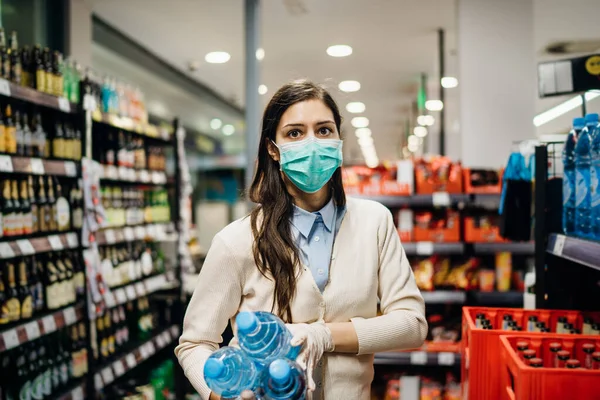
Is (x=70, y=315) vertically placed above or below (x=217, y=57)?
below

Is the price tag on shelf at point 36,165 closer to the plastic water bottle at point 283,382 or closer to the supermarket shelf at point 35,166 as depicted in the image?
the supermarket shelf at point 35,166

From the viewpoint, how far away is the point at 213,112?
11.0 metres

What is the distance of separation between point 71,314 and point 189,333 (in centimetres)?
228

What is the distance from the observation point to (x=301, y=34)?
654cm

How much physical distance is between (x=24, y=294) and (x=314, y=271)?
2.37 metres

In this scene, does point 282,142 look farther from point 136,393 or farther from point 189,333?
point 136,393

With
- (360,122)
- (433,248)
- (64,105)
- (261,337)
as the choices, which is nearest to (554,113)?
(433,248)

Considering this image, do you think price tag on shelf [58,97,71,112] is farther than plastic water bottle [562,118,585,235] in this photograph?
Yes

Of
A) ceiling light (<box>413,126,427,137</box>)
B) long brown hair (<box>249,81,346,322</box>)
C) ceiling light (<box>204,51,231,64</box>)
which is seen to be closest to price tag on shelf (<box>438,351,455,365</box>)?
long brown hair (<box>249,81,346,322</box>)

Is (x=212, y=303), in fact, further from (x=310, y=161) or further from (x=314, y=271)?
(x=310, y=161)

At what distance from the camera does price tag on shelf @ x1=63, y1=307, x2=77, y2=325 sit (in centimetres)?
337

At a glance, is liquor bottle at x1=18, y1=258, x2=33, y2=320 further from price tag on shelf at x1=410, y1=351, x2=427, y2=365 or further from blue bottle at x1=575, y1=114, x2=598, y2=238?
blue bottle at x1=575, y1=114, x2=598, y2=238

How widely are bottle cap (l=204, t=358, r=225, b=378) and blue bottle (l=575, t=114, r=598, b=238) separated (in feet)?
4.02

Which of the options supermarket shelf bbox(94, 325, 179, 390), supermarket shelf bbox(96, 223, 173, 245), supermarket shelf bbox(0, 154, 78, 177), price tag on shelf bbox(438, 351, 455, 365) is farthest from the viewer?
price tag on shelf bbox(438, 351, 455, 365)
